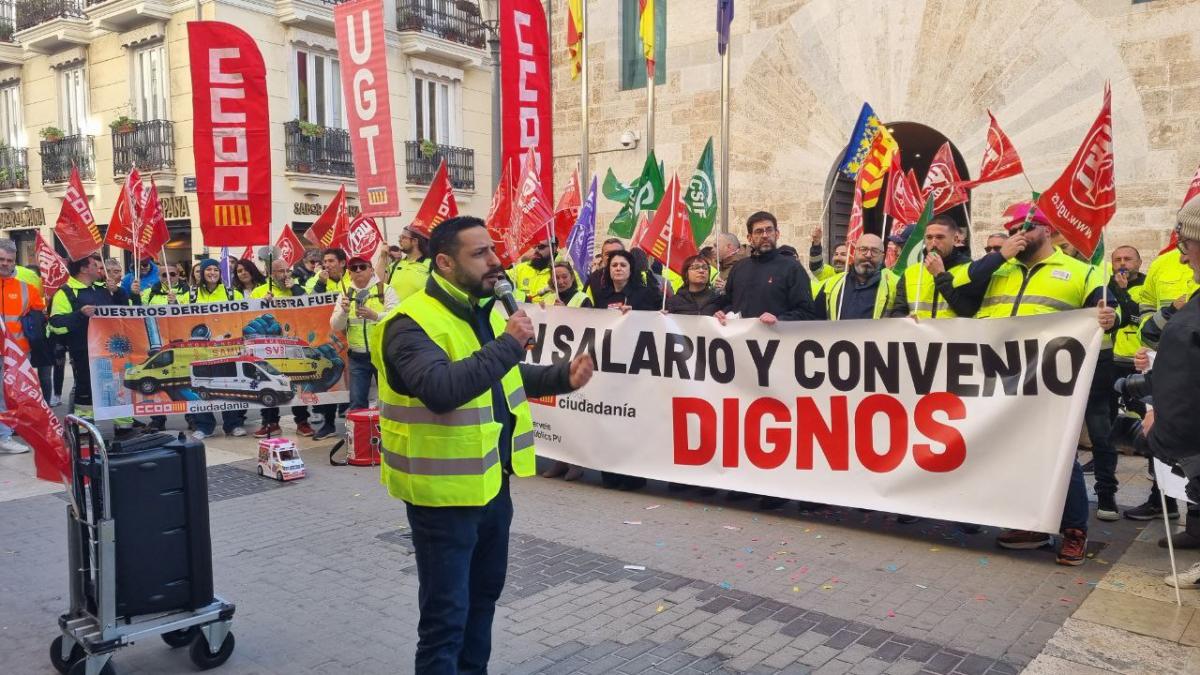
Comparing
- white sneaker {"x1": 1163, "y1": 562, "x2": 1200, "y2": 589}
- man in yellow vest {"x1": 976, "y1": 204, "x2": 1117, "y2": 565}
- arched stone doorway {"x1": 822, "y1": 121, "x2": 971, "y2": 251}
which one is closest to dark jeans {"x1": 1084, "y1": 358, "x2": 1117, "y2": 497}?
man in yellow vest {"x1": 976, "y1": 204, "x2": 1117, "y2": 565}

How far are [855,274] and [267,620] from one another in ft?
15.8

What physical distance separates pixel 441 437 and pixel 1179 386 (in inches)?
95.9

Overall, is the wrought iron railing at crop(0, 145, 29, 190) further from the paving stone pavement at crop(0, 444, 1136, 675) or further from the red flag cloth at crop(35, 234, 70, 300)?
the paving stone pavement at crop(0, 444, 1136, 675)

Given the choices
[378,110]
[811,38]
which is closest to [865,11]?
[811,38]

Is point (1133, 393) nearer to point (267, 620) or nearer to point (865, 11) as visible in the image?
point (267, 620)

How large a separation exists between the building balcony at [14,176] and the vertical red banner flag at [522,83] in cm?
2430

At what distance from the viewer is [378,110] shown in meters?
8.93

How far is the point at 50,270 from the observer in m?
11.4

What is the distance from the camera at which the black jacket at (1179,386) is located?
9.45ft

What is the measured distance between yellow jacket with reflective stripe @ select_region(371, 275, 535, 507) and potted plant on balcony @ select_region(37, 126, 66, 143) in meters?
28.4

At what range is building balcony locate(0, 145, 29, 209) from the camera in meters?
28.9

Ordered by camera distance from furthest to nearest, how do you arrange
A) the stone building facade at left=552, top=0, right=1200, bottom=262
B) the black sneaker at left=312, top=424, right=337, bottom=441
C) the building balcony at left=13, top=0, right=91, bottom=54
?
the building balcony at left=13, top=0, right=91, bottom=54
the stone building facade at left=552, top=0, right=1200, bottom=262
the black sneaker at left=312, top=424, right=337, bottom=441

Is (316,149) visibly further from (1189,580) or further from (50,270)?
(1189,580)

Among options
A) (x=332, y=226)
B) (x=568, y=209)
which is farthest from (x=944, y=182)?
(x=332, y=226)
